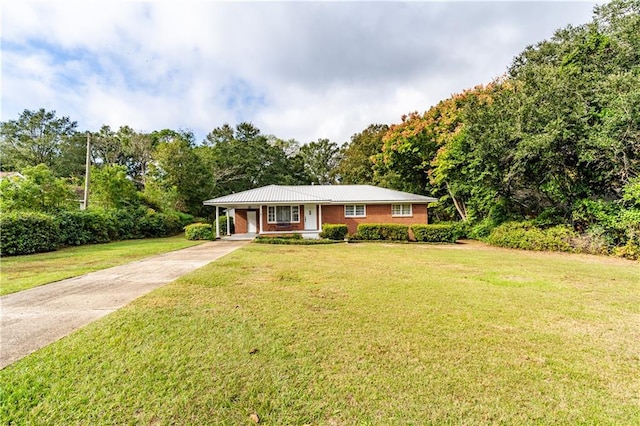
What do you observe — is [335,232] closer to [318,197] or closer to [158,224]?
[318,197]

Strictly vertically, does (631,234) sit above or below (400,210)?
below

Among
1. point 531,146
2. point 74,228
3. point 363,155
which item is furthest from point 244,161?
point 531,146

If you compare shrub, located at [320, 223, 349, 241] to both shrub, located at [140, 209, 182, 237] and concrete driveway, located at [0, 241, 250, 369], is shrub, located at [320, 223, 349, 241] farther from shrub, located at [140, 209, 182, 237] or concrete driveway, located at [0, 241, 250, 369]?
shrub, located at [140, 209, 182, 237]

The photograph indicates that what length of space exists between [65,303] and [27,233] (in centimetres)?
1080

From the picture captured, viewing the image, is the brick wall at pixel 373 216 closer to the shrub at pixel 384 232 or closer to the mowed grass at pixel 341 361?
the shrub at pixel 384 232

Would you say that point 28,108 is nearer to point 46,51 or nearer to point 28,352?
point 46,51

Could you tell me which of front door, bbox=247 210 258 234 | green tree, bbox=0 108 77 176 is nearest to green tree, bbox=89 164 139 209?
front door, bbox=247 210 258 234

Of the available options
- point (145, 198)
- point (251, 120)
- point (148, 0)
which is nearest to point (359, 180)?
point (251, 120)

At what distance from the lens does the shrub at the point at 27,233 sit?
455 inches

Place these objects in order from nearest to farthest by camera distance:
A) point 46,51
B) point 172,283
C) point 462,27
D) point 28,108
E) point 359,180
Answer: point 172,283
point 46,51
point 462,27
point 359,180
point 28,108

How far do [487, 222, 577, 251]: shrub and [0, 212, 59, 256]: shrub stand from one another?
22818 mm

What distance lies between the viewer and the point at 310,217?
20.9 metres

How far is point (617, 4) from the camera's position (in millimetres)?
13961

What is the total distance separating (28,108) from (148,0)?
148 ft
